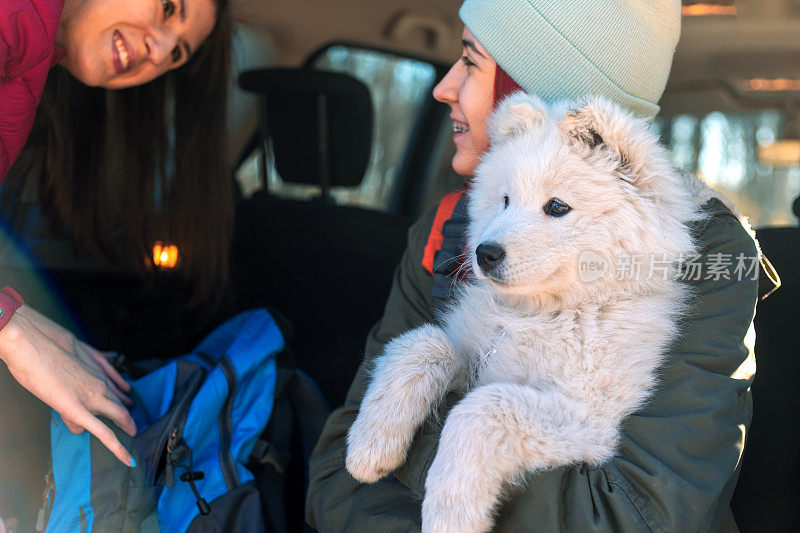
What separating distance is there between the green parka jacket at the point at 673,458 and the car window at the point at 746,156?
2.22 metres

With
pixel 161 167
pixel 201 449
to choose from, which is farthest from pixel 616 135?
pixel 161 167

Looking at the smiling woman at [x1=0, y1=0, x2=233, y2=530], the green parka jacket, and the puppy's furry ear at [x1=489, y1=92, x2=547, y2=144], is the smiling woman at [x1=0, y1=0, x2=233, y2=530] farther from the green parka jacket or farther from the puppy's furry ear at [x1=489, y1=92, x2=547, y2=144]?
the puppy's furry ear at [x1=489, y1=92, x2=547, y2=144]

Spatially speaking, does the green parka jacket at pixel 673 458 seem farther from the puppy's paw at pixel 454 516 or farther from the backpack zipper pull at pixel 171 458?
the backpack zipper pull at pixel 171 458

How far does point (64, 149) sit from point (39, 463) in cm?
128

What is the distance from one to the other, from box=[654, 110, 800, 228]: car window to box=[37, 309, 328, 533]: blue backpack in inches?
97.9

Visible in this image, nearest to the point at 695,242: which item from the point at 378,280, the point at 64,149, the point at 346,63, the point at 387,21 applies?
the point at 378,280

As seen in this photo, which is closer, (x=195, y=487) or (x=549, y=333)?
(x=549, y=333)

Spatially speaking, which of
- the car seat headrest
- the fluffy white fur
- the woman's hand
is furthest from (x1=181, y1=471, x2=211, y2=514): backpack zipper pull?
the car seat headrest

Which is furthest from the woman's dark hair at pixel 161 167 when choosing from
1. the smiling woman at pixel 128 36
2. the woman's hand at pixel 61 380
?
the woman's hand at pixel 61 380

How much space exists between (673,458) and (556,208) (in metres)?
0.65

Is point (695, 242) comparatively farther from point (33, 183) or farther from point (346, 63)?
point (346, 63)

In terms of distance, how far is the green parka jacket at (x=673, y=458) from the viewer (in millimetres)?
1537

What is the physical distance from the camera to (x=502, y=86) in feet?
7.06

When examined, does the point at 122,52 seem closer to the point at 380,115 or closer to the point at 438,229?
the point at 438,229
